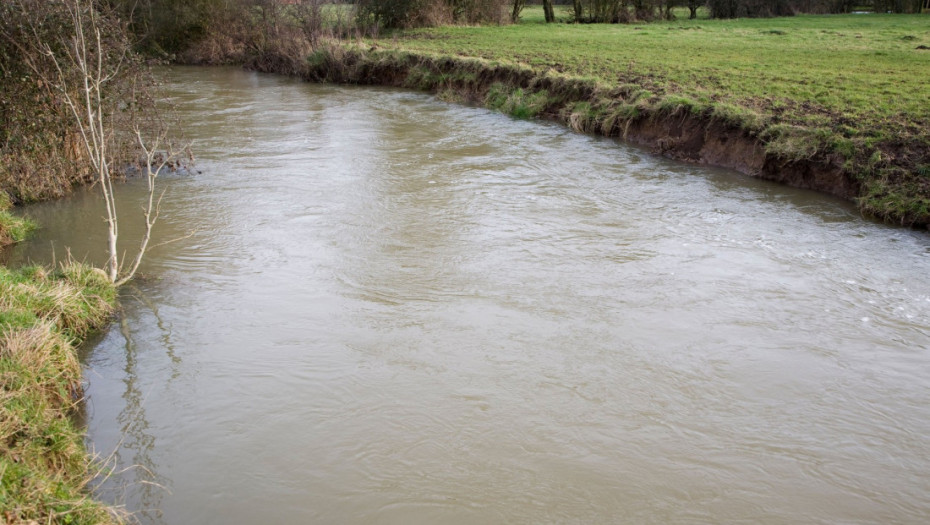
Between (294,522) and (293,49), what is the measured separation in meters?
22.8

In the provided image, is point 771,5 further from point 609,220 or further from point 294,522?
point 294,522

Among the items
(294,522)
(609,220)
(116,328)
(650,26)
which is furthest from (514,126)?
(650,26)

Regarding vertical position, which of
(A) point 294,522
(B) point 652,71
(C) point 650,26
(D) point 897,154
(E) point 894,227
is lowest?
(A) point 294,522

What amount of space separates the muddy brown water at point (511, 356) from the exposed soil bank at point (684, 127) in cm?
56

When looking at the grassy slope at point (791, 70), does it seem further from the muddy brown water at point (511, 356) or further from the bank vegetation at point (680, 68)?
the muddy brown water at point (511, 356)

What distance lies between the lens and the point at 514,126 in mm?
16141

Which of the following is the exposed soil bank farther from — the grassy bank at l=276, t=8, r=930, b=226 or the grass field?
the grass field

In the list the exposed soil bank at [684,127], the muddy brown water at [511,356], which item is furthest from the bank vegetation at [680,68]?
the muddy brown water at [511,356]

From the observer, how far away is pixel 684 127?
13.4 metres

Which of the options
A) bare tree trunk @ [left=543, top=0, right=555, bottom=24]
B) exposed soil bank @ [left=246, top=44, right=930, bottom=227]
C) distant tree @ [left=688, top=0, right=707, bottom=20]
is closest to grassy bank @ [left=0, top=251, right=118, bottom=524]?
exposed soil bank @ [left=246, top=44, right=930, bottom=227]

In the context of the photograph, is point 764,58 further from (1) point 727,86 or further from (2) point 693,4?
(2) point 693,4

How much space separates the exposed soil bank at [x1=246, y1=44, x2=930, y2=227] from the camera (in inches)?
398

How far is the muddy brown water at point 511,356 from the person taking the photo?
467 centimetres

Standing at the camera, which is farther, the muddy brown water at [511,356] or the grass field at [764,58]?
the grass field at [764,58]
